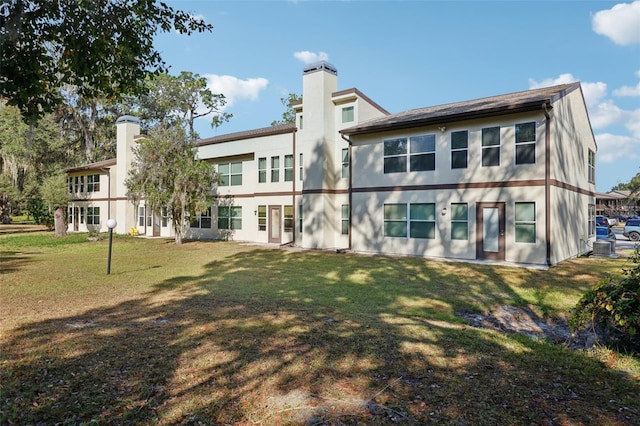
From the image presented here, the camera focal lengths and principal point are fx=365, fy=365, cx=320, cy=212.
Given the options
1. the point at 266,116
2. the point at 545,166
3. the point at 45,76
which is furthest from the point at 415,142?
the point at 266,116

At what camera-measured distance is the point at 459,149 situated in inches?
551

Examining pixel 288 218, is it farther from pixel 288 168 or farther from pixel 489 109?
pixel 489 109

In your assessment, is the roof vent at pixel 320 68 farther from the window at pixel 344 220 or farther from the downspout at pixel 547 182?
the downspout at pixel 547 182

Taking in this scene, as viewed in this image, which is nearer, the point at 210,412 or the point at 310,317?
the point at 210,412

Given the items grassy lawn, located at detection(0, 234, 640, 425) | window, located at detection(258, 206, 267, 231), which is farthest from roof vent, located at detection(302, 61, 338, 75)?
grassy lawn, located at detection(0, 234, 640, 425)

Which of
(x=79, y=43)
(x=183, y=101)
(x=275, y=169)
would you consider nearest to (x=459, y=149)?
(x=275, y=169)

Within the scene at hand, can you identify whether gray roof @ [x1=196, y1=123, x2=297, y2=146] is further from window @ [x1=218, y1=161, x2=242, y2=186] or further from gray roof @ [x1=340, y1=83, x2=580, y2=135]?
gray roof @ [x1=340, y1=83, x2=580, y2=135]

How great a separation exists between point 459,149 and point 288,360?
12.0 meters

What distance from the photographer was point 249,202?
21656 mm

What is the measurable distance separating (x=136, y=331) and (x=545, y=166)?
41.9ft

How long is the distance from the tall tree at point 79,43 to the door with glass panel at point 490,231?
36.2 feet

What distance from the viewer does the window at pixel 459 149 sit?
13844 mm

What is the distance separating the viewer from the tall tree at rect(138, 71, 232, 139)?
36375 millimetres

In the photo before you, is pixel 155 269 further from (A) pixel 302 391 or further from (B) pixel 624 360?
(B) pixel 624 360
